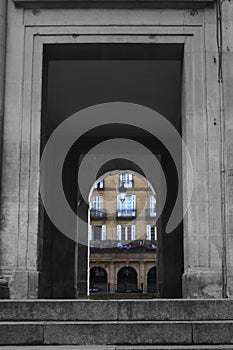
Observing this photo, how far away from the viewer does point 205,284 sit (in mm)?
13477

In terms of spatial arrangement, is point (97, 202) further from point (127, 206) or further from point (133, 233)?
point (133, 233)

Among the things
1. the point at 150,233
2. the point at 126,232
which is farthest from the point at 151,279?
the point at 126,232

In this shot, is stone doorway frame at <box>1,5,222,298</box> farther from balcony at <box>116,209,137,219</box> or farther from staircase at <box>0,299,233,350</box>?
balcony at <box>116,209,137,219</box>

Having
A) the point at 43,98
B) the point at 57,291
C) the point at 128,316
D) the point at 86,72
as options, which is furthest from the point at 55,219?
the point at 128,316

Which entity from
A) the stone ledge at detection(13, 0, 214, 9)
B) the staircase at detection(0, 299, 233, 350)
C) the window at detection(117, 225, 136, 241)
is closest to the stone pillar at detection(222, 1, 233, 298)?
the stone ledge at detection(13, 0, 214, 9)

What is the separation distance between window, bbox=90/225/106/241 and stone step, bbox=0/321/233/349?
7044 cm

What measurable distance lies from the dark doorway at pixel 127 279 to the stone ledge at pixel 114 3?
64.0 metres

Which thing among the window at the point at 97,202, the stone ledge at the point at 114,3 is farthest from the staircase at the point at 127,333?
the window at the point at 97,202

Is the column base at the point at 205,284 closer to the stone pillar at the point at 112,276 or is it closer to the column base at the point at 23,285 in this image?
the column base at the point at 23,285

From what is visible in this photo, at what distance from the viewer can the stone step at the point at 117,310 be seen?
30.7ft

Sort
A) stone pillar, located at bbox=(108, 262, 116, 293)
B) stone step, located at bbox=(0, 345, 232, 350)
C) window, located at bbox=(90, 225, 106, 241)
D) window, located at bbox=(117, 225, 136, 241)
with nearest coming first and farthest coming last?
stone step, located at bbox=(0, 345, 232, 350) < stone pillar, located at bbox=(108, 262, 116, 293) < window, located at bbox=(90, 225, 106, 241) < window, located at bbox=(117, 225, 136, 241)

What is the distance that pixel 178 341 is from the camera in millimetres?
8570

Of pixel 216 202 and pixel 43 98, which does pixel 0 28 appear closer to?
pixel 43 98

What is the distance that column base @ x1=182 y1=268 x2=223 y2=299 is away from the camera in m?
13.4
